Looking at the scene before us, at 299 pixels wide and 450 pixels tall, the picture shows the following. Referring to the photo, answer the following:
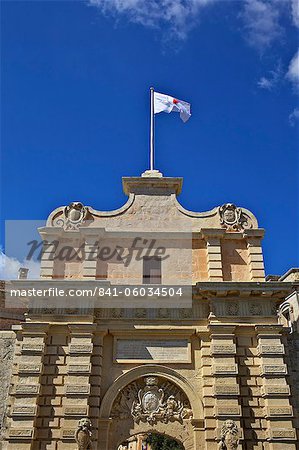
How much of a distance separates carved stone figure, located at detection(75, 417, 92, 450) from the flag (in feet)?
41.3

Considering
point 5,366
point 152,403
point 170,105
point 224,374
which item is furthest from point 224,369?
point 170,105

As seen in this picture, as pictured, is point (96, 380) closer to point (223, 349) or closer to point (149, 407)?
point (149, 407)

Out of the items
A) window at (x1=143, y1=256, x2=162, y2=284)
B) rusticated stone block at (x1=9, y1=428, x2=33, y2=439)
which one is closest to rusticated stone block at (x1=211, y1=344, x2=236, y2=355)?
window at (x1=143, y1=256, x2=162, y2=284)

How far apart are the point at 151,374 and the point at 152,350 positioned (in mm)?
767

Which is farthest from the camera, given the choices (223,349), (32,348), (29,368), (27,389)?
(223,349)

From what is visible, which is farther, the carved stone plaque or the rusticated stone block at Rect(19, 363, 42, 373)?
the carved stone plaque

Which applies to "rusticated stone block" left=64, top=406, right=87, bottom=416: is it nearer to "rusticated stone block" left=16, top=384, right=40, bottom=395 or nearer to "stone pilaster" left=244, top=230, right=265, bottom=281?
"rusticated stone block" left=16, top=384, right=40, bottom=395

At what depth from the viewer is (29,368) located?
43.7 ft

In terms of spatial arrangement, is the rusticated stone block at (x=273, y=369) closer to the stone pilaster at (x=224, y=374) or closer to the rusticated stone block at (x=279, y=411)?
the stone pilaster at (x=224, y=374)

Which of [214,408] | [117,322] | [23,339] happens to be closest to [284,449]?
[214,408]

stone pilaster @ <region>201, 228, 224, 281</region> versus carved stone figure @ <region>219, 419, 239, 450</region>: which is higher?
stone pilaster @ <region>201, 228, 224, 281</region>

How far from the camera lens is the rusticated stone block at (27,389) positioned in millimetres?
12938

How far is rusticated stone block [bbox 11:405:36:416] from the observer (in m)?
12.6

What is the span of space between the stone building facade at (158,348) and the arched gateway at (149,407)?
0.03m
